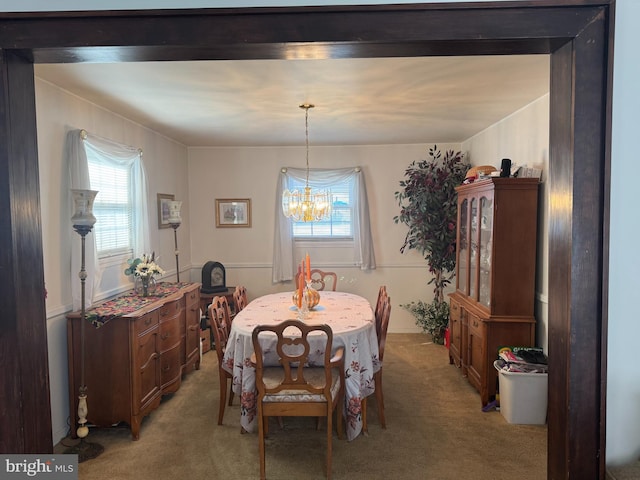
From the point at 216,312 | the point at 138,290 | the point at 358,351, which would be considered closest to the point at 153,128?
the point at 138,290

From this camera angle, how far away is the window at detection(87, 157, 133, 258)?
3488 mm

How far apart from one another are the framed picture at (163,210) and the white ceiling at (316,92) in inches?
27.7

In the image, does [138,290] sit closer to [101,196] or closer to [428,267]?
[101,196]

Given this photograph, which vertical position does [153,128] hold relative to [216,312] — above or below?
above

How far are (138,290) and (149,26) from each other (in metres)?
2.93

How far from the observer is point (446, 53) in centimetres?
138

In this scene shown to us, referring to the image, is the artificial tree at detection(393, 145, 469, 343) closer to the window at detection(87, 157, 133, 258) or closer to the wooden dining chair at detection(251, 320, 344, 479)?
the wooden dining chair at detection(251, 320, 344, 479)

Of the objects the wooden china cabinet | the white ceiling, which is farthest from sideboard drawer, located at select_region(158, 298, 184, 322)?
the wooden china cabinet

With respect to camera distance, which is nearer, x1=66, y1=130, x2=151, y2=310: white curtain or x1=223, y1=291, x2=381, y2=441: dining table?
x1=223, y1=291, x2=381, y2=441: dining table

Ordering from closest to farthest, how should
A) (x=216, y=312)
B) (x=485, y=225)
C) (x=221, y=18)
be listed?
(x=221, y=18) < (x=216, y=312) < (x=485, y=225)

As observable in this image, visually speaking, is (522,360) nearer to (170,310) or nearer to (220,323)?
(220,323)

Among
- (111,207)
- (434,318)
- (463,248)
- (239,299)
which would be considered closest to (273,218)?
(239,299)

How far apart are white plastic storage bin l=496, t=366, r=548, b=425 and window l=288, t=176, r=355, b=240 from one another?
289cm

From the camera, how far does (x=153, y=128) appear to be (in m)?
4.40
